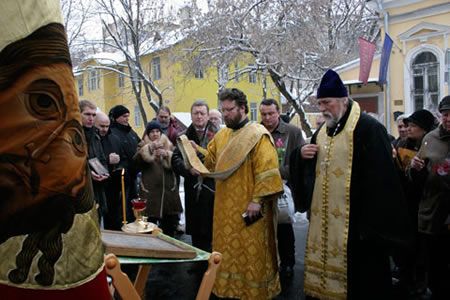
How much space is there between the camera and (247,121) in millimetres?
4395

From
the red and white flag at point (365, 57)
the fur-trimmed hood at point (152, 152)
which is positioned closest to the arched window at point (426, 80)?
the red and white flag at point (365, 57)

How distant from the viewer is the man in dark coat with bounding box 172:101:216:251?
551 centimetres

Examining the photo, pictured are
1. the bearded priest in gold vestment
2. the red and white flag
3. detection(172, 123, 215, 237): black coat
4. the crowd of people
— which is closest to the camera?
the crowd of people

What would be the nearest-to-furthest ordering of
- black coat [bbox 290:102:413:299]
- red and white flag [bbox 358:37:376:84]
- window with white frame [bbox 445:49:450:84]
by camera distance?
black coat [bbox 290:102:413:299] < red and white flag [bbox 358:37:376:84] < window with white frame [bbox 445:49:450:84]

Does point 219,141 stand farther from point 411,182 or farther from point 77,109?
point 77,109

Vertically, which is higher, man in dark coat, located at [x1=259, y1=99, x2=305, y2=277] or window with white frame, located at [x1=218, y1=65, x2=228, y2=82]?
window with white frame, located at [x1=218, y1=65, x2=228, y2=82]

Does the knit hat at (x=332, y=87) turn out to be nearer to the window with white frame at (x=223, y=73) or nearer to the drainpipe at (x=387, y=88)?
the drainpipe at (x=387, y=88)

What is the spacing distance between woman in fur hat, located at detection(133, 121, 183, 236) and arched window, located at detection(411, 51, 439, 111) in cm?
1053

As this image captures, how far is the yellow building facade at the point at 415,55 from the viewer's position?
14.0 m

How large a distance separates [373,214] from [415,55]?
41.7 feet

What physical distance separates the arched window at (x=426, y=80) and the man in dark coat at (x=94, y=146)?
11499 mm

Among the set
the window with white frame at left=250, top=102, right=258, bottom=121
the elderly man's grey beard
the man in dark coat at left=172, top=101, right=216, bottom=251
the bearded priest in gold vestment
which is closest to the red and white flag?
the man in dark coat at left=172, top=101, right=216, bottom=251

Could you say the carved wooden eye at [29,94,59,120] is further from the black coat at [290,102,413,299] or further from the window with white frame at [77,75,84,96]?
the window with white frame at [77,75,84,96]

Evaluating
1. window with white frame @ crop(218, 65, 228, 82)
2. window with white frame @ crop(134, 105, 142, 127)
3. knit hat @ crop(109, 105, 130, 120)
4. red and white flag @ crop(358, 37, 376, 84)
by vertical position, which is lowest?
knit hat @ crop(109, 105, 130, 120)
